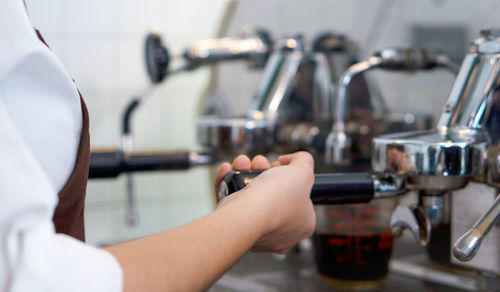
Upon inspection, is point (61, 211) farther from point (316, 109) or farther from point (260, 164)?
point (316, 109)

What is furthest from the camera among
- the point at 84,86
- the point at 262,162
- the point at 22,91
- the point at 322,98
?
the point at 84,86

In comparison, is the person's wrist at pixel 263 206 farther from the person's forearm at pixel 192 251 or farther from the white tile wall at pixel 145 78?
the white tile wall at pixel 145 78

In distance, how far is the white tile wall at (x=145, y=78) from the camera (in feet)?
2.97

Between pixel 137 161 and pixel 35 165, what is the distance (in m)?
0.34

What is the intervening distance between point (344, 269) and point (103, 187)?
1.87ft

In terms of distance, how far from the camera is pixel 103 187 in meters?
0.95

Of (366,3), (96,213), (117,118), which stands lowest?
(96,213)

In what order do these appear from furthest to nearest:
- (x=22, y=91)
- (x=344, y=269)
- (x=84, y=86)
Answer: (x=84, y=86) < (x=344, y=269) < (x=22, y=91)

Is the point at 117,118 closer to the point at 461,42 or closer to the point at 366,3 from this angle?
the point at 366,3

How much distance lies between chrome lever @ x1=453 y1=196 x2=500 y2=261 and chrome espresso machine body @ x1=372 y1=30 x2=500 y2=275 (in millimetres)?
27

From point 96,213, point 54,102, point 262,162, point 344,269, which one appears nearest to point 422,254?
point 344,269

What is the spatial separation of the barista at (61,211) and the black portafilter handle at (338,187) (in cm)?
2

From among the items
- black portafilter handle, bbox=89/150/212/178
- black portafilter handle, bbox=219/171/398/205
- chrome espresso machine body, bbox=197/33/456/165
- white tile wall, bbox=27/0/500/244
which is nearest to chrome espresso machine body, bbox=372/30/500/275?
black portafilter handle, bbox=219/171/398/205

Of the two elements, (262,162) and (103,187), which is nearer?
(262,162)
